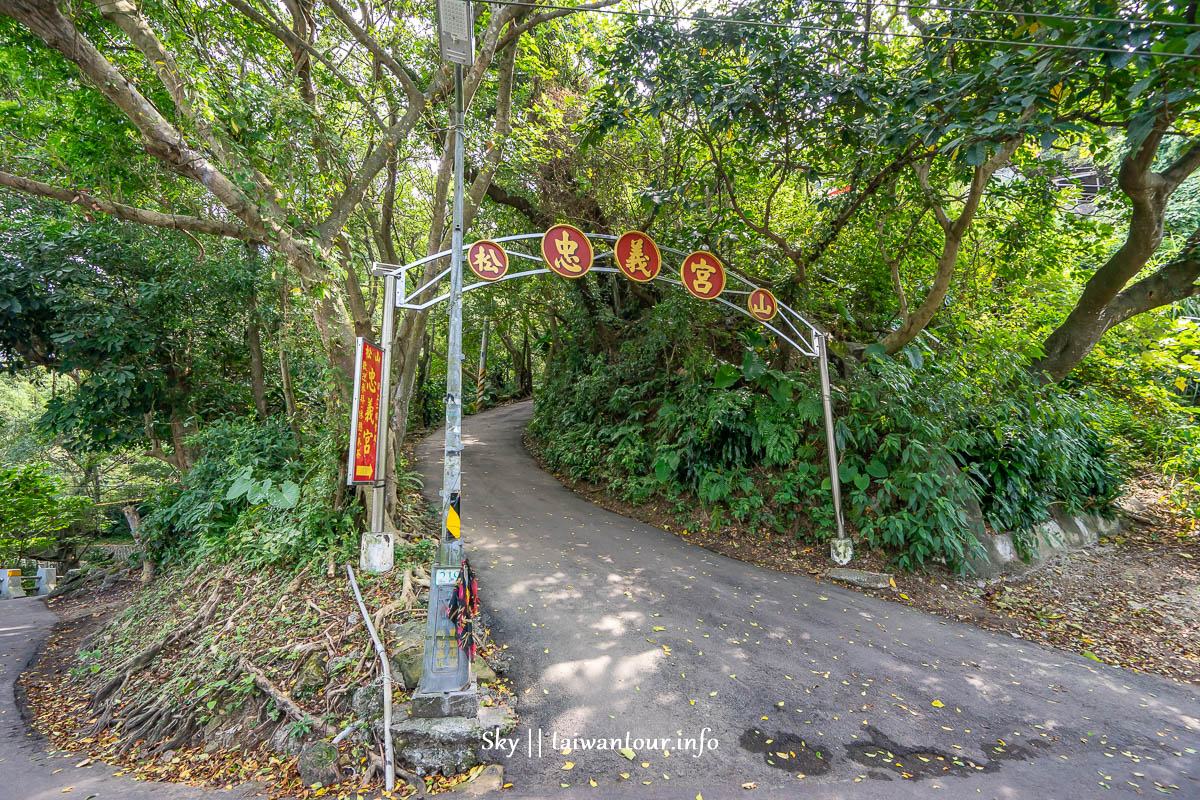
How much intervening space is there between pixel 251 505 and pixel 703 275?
24.2ft

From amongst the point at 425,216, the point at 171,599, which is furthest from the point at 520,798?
the point at 425,216

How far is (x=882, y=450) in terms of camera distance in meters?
→ 7.83

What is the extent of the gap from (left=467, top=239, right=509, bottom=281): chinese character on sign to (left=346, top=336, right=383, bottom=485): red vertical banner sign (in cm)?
149

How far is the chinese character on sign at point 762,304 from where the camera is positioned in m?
7.98

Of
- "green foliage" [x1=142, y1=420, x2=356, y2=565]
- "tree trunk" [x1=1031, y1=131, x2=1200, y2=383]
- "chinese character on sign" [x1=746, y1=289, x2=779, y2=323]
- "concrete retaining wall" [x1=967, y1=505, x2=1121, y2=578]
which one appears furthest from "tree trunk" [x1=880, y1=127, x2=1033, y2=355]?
"green foliage" [x1=142, y1=420, x2=356, y2=565]

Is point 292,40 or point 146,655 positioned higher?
point 292,40

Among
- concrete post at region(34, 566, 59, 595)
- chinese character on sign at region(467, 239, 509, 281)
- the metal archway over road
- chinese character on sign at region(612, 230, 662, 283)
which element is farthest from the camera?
concrete post at region(34, 566, 59, 595)

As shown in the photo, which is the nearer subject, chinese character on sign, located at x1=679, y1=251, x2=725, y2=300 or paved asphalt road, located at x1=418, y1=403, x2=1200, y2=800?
paved asphalt road, located at x1=418, y1=403, x2=1200, y2=800

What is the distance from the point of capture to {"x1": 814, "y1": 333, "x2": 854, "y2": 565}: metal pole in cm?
762

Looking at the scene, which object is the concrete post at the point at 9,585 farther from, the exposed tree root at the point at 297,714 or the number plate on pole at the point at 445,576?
the number plate on pole at the point at 445,576

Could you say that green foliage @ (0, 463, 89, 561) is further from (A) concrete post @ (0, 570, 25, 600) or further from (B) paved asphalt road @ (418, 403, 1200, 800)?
(B) paved asphalt road @ (418, 403, 1200, 800)

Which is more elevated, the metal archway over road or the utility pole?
the metal archway over road

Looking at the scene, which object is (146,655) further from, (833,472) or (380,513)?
(833,472)

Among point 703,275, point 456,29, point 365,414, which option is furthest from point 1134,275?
point 365,414
